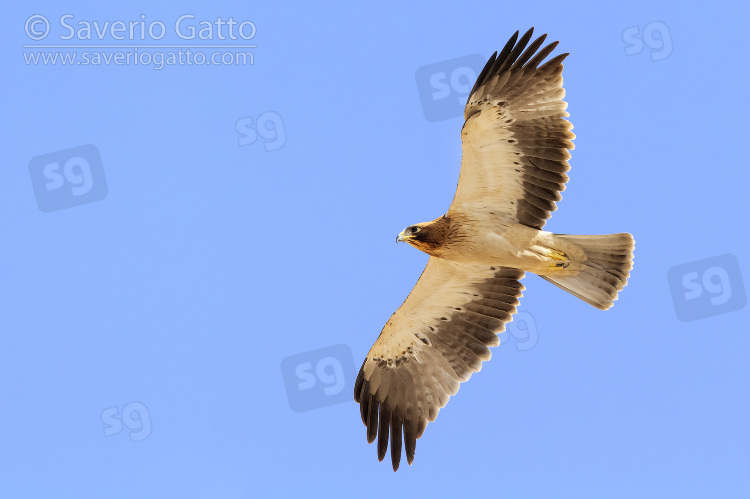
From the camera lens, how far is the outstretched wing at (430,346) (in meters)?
12.3

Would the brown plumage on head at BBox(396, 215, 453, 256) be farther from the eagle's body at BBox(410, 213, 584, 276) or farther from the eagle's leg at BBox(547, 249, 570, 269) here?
the eagle's leg at BBox(547, 249, 570, 269)

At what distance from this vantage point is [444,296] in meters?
12.7

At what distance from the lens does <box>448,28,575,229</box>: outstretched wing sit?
436 inches

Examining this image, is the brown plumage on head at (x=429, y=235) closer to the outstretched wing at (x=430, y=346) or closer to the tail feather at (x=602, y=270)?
the outstretched wing at (x=430, y=346)

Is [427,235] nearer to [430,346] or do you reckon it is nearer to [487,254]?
[487,254]

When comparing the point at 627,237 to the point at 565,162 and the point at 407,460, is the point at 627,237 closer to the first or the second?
the point at 565,162

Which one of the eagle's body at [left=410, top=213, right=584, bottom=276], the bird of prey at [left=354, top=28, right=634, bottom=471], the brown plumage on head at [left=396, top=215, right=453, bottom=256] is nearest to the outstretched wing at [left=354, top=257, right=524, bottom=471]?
the bird of prey at [left=354, top=28, right=634, bottom=471]

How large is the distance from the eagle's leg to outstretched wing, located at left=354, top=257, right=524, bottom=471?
2.57ft

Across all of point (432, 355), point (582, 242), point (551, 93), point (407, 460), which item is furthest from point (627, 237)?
point (407, 460)

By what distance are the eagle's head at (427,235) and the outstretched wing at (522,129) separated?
0.74 metres

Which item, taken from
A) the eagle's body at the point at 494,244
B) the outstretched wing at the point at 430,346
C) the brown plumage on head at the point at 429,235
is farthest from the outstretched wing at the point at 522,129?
the outstretched wing at the point at 430,346

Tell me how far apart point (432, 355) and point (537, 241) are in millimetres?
2101

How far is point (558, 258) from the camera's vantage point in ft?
38.3

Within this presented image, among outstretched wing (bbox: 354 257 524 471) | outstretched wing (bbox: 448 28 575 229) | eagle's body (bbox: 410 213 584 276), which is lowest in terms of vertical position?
outstretched wing (bbox: 354 257 524 471)
